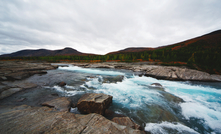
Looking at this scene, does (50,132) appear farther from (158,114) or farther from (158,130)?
(158,114)

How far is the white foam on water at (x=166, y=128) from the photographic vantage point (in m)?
4.89

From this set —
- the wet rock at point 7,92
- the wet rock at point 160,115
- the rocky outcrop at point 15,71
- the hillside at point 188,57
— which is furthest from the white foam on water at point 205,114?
the hillside at point 188,57

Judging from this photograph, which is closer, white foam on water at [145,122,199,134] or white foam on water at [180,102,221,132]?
white foam on water at [145,122,199,134]

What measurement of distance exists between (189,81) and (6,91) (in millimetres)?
29005

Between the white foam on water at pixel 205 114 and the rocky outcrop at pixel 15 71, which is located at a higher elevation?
the rocky outcrop at pixel 15 71

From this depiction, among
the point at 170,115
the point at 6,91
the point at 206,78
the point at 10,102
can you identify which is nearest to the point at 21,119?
the point at 10,102

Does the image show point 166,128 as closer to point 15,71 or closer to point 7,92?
point 7,92

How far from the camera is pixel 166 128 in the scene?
5.12m

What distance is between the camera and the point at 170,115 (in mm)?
6293

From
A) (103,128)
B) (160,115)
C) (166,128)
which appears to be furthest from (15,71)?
(166,128)

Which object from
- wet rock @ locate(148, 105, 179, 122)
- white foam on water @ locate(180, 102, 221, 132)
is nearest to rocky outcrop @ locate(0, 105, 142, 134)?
wet rock @ locate(148, 105, 179, 122)

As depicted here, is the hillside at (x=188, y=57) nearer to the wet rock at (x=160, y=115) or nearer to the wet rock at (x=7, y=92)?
the wet rock at (x=160, y=115)

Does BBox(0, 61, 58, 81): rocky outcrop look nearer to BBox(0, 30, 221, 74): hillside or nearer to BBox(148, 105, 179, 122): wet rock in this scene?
BBox(148, 105, 179, 122): wet rock

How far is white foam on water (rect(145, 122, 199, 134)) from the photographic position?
4887 millimetres
